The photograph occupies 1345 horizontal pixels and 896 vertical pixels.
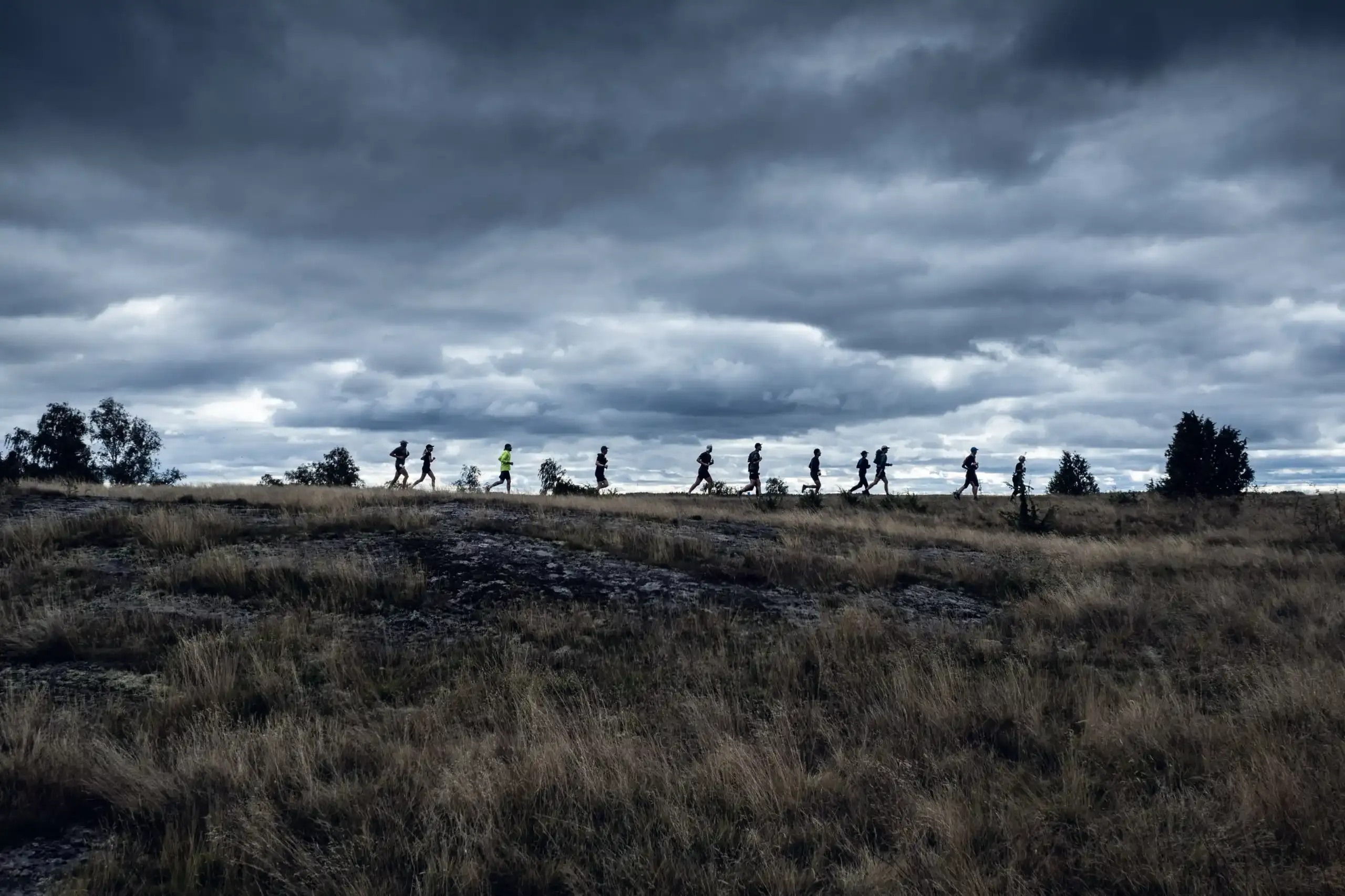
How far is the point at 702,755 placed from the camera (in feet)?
19.2

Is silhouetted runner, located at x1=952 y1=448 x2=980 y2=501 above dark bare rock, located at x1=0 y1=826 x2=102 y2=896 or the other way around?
above

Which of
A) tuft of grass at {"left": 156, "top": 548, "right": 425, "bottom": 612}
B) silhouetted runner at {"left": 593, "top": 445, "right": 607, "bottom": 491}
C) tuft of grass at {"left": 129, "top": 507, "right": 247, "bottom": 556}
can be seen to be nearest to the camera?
tuft of grass at {"left": 156, "top": 548, "right": 425, "bottom": 612}

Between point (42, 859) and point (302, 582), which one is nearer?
point (42, 859)

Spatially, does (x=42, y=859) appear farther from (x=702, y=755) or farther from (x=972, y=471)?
(x=972, y=471)

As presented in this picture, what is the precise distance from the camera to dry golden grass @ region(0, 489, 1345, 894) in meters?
4.38

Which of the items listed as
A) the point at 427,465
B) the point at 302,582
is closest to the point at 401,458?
the point at 427,465

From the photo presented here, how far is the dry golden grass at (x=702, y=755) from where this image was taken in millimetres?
4375

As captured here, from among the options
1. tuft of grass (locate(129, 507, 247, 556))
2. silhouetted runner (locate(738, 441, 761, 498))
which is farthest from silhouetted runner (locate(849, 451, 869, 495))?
tuft of grass (locate(129, 507, 247, 556))

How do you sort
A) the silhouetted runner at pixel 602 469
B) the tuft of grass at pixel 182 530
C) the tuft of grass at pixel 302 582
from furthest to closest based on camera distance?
1. the silhouetted runner at pixel 602 469
2. the tuft of grass at pixel 182 530
3. the tuft of grass at pixel 302 582

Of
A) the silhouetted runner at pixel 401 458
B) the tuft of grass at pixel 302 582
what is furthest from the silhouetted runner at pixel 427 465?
the tuft of grass at pixel 302 582

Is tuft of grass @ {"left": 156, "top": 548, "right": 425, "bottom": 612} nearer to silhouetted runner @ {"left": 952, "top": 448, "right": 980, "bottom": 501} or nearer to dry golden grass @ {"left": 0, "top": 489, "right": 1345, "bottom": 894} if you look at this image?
dry golden grass @ {"left": 0, "top": 489, "right": 1345, "bottom": 894}

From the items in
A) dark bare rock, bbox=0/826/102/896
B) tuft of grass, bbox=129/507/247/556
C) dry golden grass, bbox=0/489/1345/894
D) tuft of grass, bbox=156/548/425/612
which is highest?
tuft of grass, bbox=129/507/247/556

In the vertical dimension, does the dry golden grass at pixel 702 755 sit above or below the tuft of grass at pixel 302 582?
below

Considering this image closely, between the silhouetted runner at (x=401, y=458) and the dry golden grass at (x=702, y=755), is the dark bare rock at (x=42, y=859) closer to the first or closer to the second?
the dry golden grass at (x=702, y=755)
